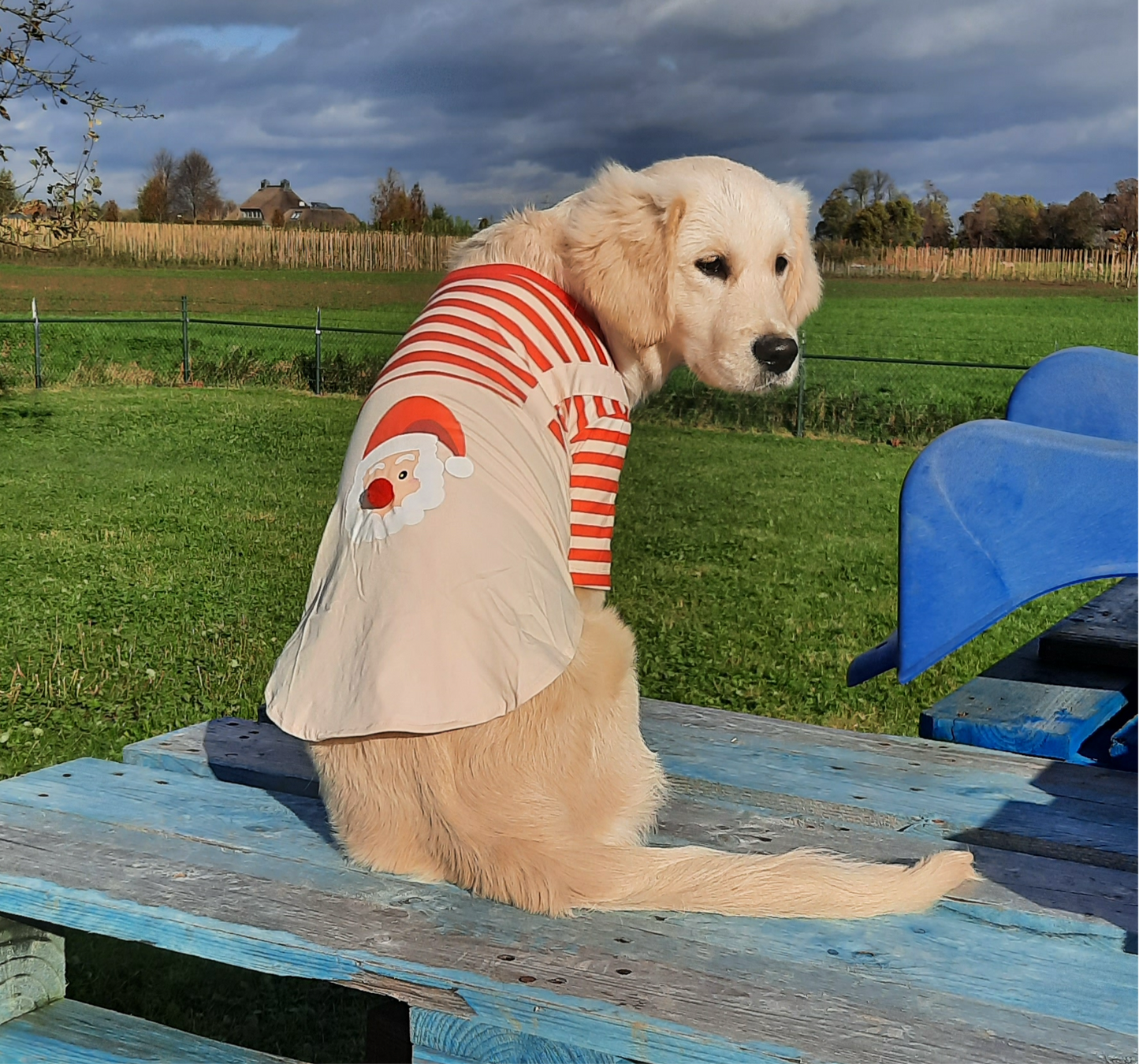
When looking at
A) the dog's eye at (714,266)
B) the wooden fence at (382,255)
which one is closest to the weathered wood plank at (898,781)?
the dog's eye at (714,266)

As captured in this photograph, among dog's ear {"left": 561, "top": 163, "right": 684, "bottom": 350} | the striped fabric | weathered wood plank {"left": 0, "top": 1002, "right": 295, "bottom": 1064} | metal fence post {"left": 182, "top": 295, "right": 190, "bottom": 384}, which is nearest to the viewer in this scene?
weathered wood plank {"left": 0, "top": 1002, "right": 295, "bottom": 1064}

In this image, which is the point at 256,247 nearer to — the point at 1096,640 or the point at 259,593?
the point at 259,593

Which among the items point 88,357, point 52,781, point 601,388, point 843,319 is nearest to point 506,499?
point 601,388

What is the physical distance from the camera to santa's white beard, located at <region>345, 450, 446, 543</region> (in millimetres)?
2051

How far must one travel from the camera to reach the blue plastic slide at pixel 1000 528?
219 centimetres

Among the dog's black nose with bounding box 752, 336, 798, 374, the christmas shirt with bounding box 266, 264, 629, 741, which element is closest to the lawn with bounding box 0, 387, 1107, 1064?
the christmas shirt with bounding box 266, 264, 629, 741

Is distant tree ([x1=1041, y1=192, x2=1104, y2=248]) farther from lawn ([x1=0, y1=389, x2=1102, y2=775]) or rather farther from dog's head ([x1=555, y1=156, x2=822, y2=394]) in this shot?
dog's head ([x1=555, y1=156, x2=822, y2=394])

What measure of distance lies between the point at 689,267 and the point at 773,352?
243mm

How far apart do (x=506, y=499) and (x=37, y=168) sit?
34.8 feet

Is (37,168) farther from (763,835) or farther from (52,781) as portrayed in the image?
(763,835)

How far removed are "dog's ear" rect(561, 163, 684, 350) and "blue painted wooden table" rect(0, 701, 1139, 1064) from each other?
1.03 meters

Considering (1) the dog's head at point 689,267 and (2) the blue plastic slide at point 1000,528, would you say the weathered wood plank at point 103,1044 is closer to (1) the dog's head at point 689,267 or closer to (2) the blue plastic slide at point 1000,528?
(2) the blue plastic slide at point 1000,528

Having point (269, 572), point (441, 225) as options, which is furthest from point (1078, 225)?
point (269, 572)

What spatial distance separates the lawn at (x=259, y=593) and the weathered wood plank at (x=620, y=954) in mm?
997
